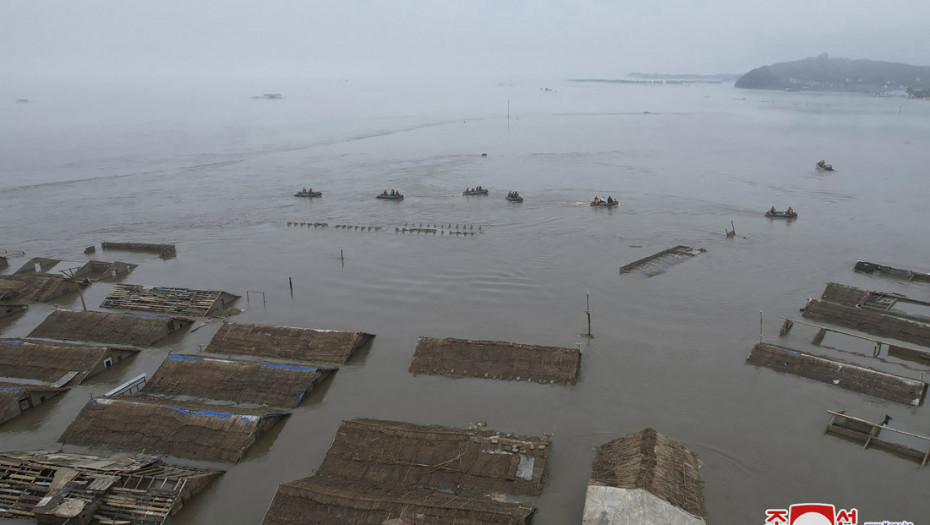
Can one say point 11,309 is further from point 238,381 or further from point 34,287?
point 238,381

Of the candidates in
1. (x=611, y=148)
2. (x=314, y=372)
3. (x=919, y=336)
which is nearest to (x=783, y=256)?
(x=919, y=336)

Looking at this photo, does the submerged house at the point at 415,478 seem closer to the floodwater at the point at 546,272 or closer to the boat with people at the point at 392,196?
the floodwater at the point at 546,272

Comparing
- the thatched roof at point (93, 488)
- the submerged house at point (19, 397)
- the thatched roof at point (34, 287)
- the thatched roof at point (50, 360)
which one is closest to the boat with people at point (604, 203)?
the thatched roof at point (50, 360)

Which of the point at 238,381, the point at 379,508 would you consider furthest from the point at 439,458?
the point at 238,381

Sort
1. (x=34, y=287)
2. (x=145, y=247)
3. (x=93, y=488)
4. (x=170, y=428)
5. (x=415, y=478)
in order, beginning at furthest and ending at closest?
1. (x=145, y=247)
2. (x=34, y=287)
3. (x=170, y=428)
4. (x=415, y=478)
5. (x=93, y=488)

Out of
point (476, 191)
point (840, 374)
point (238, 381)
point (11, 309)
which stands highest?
point (476, 191)

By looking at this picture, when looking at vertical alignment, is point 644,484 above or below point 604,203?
below

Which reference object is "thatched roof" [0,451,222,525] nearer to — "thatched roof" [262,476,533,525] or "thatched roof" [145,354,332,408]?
"thatched roof" [262,476,533,525]
